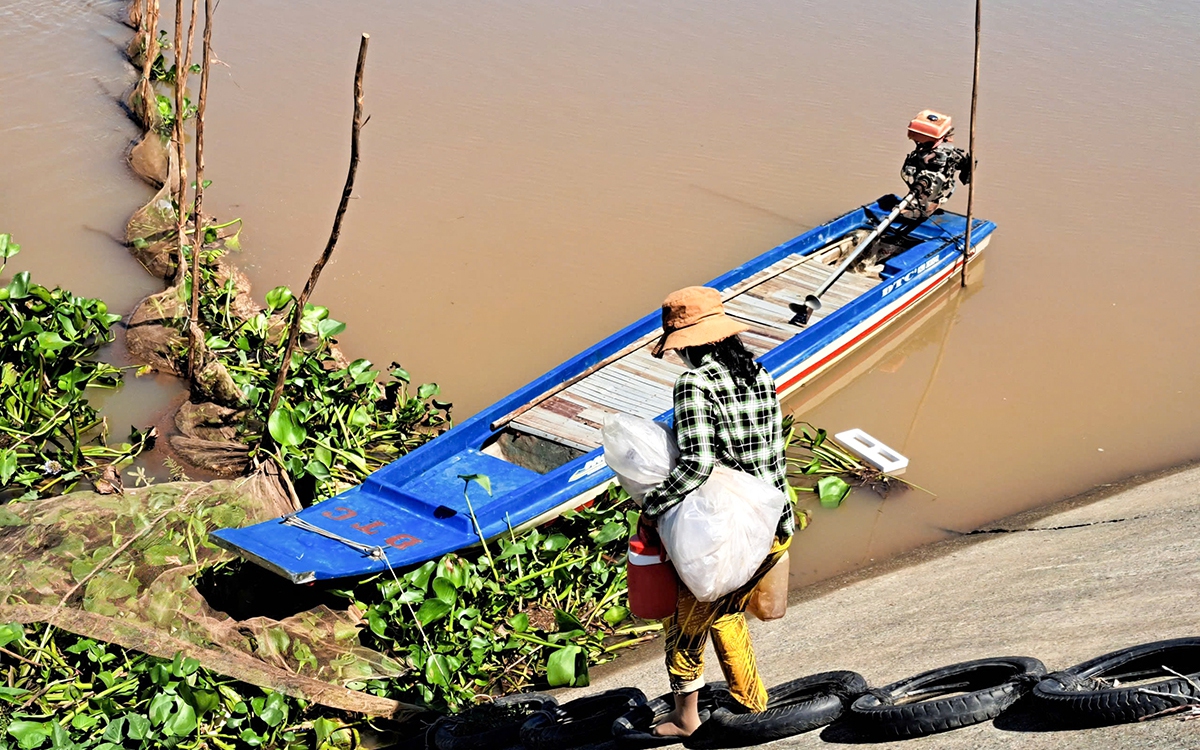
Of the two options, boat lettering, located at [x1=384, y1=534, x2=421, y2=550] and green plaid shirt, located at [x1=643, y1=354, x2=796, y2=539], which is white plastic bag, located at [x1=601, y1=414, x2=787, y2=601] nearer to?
green plaid shirt, located at [x1=643, y1=354, x2=796, y2=539]

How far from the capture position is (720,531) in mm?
3336

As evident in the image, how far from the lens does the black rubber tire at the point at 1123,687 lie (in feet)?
10.7

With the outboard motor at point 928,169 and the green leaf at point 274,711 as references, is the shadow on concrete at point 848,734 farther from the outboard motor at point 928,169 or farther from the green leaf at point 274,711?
the outboard motor at point 928,169

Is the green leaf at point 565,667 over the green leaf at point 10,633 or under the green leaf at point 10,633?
under

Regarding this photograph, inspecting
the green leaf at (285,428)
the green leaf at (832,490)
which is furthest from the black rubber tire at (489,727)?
the green leaf at (832,490)

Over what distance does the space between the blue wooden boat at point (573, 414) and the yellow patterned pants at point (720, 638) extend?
81.4 inches

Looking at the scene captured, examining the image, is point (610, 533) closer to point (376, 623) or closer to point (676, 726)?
point (376, 623)

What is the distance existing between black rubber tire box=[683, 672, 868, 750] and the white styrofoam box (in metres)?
3.43

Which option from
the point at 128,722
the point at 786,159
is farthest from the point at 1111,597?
the point at 786,159

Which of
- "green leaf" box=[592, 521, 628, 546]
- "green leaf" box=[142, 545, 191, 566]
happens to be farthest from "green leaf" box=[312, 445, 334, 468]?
"green leaf" box=[592, 521, 628, 546]

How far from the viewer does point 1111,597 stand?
15.8 feet

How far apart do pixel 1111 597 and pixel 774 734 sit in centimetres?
189

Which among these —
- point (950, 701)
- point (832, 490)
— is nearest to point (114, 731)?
point (950, 701)

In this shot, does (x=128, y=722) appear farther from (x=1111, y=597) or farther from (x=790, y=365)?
(x=790, y=365)
